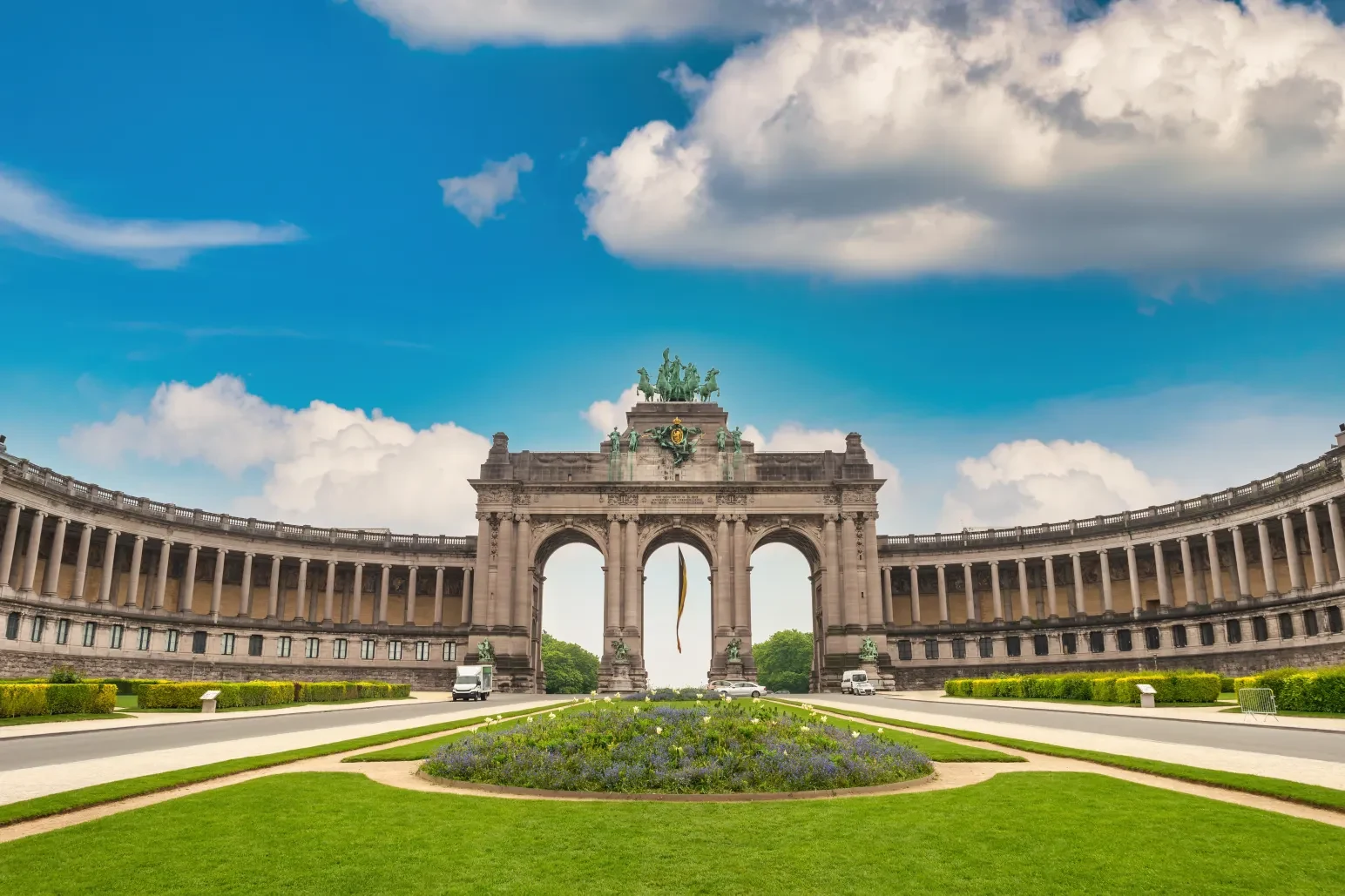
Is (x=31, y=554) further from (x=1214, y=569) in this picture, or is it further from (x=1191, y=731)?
(x=1214, y=569)

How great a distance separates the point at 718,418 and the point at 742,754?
280 ft

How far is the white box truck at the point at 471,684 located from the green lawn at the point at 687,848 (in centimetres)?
5485

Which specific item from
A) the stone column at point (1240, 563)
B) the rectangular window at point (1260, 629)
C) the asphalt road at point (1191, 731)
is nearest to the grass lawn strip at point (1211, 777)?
the asphalt road at point (1191, 731)

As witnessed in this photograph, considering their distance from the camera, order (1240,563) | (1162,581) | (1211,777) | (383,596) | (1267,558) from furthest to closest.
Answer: (383,596) → (1162,581) → (1240,563) → (1267,558) → (1211,777)

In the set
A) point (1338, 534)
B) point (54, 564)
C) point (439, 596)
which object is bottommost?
point (439, 596)

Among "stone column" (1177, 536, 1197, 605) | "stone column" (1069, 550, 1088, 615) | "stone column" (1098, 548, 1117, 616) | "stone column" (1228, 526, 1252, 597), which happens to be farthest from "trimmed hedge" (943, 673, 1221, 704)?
"stone column" (1098, 548, 1117, 616)

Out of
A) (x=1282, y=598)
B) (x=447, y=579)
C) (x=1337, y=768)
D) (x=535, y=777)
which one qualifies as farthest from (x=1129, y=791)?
(x=447, y=579)

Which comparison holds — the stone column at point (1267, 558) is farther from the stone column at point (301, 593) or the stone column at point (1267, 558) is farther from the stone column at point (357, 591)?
the stone column at point (301, 593)

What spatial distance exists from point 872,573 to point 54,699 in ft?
244

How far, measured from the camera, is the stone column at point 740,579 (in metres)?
95.1

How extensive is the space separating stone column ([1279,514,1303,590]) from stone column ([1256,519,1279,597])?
5.77 feet

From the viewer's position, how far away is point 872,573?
3816 inches

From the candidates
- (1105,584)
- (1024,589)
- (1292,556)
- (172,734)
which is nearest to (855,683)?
(1024,589)

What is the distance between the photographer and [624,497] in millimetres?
98875
